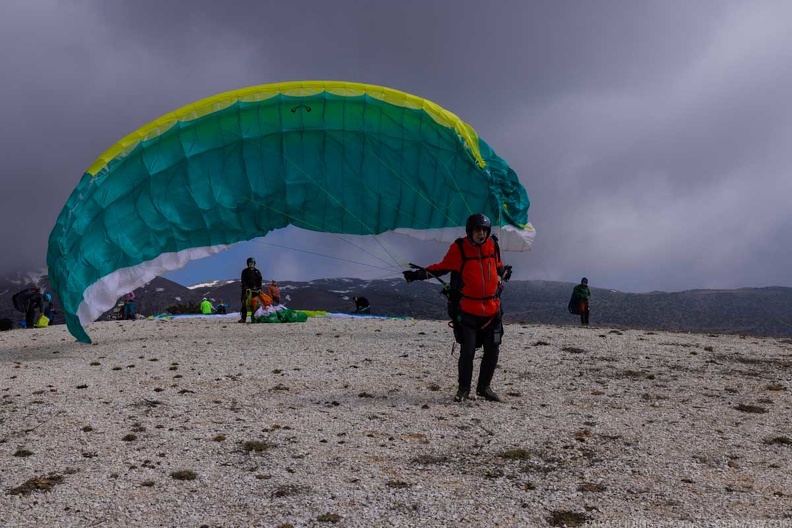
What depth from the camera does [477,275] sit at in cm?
740

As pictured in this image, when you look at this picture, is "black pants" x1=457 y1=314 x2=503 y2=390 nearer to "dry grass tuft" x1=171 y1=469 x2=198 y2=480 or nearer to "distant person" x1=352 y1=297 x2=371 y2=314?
"dry grass tuft" x1=171 y1=469 x2=198 y2=480

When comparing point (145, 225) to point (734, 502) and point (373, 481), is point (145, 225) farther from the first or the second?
point (734, 502)

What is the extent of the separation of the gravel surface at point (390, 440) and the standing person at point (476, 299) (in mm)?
395

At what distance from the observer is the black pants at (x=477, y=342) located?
24.2 feet

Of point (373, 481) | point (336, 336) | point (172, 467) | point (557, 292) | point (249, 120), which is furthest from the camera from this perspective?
point (557, 292)

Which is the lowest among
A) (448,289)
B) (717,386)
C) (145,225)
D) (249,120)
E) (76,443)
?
(76,443)

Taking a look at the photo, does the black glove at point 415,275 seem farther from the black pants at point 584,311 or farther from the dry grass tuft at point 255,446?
the black pants at point 584,311

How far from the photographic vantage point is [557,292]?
100188mm

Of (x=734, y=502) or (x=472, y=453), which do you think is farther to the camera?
(x=472, y=453)

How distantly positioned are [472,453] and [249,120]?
7.93 m

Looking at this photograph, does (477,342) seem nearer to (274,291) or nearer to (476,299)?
(476,299)

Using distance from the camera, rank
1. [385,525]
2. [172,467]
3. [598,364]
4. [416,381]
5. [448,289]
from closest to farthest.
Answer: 1. [385,525]
2. [172,467]
3. [448,289]
4. [416,381]
5. [598,364]

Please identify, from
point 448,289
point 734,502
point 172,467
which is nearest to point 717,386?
point 448,289

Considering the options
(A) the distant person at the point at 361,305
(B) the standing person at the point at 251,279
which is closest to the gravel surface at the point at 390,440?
(B) the standing person at the point at 251,279
